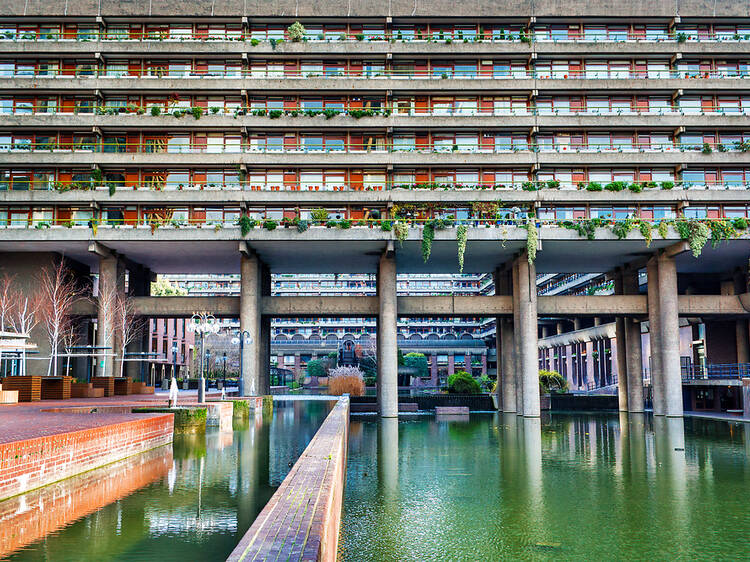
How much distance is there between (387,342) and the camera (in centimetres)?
4659

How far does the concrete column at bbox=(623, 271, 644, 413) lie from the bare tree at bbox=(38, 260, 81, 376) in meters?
39.8

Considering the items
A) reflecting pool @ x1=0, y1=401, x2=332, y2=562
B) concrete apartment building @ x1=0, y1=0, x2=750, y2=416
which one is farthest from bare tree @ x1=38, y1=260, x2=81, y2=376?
reflecting pool @ x1=0, y1=401, x2=332, y2=562

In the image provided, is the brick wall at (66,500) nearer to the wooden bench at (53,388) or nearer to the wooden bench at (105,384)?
the wooden bench at (53,388)

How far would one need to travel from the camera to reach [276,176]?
47.4 meters

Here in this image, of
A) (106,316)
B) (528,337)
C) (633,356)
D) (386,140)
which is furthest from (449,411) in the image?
(106,316)

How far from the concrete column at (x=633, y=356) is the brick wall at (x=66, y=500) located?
139 ft

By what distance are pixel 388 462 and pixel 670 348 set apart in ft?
107

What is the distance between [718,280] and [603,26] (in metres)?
23.1

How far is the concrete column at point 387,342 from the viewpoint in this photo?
45.4m

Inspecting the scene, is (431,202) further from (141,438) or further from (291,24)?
(141,438)

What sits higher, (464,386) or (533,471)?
(464,386)

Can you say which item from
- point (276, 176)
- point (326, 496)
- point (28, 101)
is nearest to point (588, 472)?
point (326, 496)

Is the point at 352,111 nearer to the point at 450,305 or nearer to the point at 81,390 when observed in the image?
the point at 450,305

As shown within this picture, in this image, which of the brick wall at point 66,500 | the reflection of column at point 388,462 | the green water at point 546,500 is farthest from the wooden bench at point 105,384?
the brick wall at point 66,500
